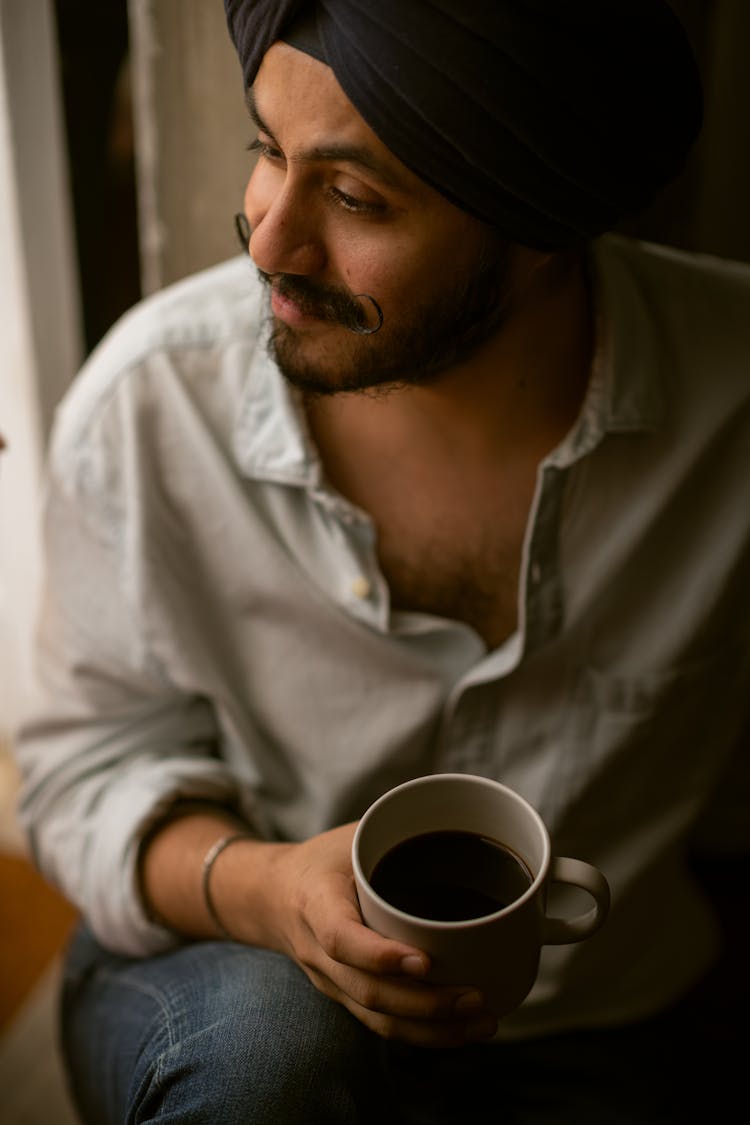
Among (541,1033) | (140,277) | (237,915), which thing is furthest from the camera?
(140,277)

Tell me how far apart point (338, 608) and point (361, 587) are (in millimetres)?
45

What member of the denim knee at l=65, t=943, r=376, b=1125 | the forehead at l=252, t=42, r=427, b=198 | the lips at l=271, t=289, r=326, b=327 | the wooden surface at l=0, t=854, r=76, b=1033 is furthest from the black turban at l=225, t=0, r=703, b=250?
the wooden surface at l=0, t=854, r=76, b=1033

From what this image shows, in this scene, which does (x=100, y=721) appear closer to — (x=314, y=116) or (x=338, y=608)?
(x=338, y=608)

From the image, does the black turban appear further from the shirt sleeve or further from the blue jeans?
the blue jeans

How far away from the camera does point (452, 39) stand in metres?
0.71

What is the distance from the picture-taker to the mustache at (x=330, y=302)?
0.84 meters

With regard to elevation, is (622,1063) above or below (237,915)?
below

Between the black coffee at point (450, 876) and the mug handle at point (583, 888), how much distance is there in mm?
25

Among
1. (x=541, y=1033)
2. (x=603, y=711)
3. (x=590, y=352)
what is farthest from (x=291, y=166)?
(x=541, y=1033)

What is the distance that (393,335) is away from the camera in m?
0.86

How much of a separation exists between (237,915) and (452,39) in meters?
0.71

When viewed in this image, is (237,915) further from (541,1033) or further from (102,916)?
(541,1033)

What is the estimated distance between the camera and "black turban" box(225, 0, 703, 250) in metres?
0.71

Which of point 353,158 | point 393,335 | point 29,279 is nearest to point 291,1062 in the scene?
point 393,335
